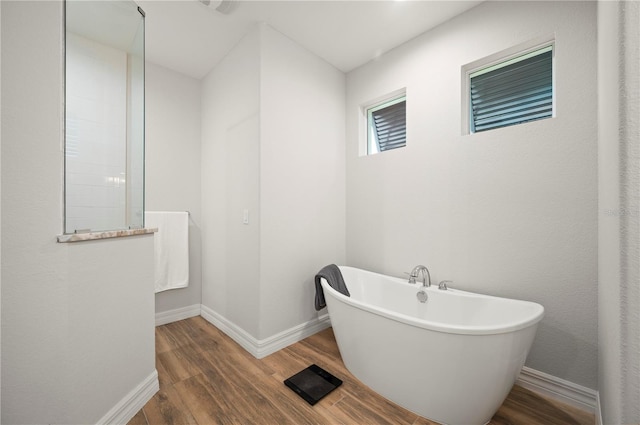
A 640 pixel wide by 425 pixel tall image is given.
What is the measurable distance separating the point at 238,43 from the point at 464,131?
85.1 inches

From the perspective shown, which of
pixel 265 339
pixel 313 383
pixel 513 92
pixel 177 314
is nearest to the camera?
pixel 313 383

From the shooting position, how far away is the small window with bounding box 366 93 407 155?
253 cm

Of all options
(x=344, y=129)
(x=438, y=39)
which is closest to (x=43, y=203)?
(x=344, y=129)

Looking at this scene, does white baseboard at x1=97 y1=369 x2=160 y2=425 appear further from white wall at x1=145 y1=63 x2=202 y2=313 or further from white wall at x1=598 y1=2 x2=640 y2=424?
white wall at x1=598 y1=2 x2=640 y2=424

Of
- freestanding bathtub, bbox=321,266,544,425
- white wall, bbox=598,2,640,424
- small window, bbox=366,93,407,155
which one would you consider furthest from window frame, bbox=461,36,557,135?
freestanding bathtub, bbox=321,266,544,425

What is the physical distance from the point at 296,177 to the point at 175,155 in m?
1.47

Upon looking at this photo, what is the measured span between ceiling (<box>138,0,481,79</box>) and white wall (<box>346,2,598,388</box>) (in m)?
0.18

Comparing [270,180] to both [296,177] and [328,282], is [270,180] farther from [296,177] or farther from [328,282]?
[328,282]

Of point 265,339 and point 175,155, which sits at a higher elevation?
point 175,155

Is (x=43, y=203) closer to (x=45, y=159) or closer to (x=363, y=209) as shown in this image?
(x=45, y=159)

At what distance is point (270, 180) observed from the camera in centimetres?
215

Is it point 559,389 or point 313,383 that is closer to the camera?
point 559,389

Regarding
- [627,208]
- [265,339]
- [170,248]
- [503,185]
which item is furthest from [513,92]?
[170,248]

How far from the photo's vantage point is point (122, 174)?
1612 mm
